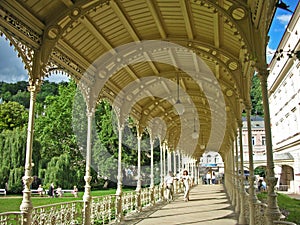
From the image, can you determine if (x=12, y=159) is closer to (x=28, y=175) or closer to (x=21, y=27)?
(x=28, y=175)

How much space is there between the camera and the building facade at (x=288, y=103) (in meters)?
23.7

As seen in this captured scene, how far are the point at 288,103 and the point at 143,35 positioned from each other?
76.1ft

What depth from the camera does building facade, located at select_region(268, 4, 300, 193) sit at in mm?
23672

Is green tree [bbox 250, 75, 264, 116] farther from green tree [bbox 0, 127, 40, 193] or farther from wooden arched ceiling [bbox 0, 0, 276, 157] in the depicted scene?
green tree [bbox 0, 127, 40, 193]

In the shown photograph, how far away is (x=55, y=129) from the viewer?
34156 millimetres

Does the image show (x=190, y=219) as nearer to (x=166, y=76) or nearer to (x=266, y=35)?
(x=166, y=76)

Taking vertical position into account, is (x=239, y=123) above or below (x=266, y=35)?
below

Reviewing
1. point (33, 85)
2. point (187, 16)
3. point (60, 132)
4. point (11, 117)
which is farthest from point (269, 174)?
point (11, 117)

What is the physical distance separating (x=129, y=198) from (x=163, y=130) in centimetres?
722

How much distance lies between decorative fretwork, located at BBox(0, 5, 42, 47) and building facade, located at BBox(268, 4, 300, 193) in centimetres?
1862

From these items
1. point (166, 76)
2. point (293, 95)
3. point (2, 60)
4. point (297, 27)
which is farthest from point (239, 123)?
point (2, 60)

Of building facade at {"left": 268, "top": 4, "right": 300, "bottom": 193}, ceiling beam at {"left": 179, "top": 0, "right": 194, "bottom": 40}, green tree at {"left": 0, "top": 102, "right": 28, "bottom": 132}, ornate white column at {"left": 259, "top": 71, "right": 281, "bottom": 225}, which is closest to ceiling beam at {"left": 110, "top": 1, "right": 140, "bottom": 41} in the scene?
ceiling beam at {"left": 179, "top": 0, "right": 194, "bottom": 40}

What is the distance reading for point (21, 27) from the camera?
18.7 feet

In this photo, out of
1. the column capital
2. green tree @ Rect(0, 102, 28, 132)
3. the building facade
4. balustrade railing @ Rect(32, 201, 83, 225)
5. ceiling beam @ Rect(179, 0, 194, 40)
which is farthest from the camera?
green tree @ Rect(0, 102, 28, 132)
